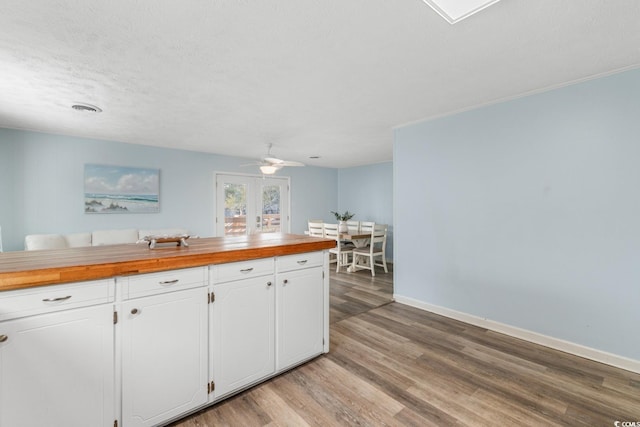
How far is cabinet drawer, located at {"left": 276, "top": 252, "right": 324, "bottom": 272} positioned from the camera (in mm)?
2084

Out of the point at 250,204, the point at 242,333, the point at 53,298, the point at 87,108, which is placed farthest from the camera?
the point at 250,204

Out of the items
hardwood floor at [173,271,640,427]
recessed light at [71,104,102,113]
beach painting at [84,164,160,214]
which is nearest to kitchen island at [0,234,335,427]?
hardwood floor at [173,271,640,427]

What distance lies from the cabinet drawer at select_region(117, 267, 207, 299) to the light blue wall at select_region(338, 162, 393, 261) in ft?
17.3

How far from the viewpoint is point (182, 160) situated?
5.09m

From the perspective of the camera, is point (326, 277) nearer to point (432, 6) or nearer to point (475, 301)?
point (475, 301)

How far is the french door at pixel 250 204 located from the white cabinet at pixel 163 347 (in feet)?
13.6

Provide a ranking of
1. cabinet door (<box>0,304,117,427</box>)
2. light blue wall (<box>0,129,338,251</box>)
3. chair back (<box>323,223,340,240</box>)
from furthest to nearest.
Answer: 1. chair back (<box>323,223,340,240</box>)
2. light blue wall (<box>0,129,338,251</box>)
3. cabinet door (<box>0,304,117,427</box>)

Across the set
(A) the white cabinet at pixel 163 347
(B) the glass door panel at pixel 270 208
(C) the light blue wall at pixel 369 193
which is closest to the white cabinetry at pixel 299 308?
(A) the white cabinet at pixel 163 347

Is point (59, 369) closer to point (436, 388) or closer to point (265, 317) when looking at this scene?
point (265, 317)

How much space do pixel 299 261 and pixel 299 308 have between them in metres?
0.37

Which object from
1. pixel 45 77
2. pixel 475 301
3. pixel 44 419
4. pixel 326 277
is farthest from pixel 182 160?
pixel 475 301

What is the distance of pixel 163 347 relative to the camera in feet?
5.07

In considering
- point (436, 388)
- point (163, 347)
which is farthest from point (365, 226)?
point (163, 347)

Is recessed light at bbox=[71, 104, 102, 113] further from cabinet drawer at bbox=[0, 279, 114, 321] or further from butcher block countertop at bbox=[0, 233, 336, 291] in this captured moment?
cabinet drawer at bbox=[0, 279, 114, 321]
